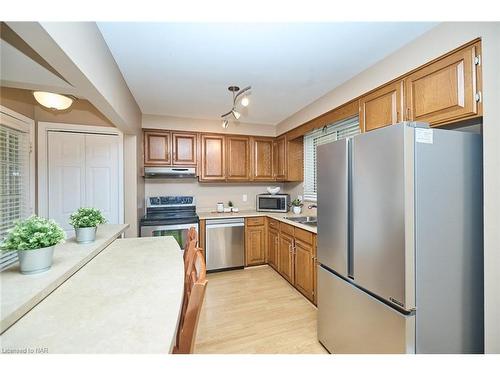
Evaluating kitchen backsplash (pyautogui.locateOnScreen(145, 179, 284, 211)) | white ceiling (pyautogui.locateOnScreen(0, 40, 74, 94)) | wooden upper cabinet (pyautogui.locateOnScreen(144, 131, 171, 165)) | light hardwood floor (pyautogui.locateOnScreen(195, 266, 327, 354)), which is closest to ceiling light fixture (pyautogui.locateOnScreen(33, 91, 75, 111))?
white ceiling (pyautogui.locateOnScreen(0, 40, 74, 94))

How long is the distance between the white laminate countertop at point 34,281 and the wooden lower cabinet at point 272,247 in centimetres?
233

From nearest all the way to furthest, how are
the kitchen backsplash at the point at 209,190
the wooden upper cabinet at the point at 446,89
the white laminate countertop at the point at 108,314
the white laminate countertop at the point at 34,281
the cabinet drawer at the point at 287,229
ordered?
the white laminate countertop at the point at 108,314, the white laminate countertop at the point at 34,281, the wooden upper cabinet at the point at 446,89, the cabinet drawer at the point at 287,229, the kitchen backsplash at the point at 209,190

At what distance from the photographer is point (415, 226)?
3.75 ft

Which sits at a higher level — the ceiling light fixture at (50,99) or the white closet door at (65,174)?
the ceiling light fixture at (50,99)

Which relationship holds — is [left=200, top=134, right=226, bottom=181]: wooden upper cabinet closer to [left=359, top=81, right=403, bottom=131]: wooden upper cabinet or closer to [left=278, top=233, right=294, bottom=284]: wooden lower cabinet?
[left=278, top=233, right=294, bottom=284]: wooden lower cabinet

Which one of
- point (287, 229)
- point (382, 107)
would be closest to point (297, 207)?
point (287, 229)

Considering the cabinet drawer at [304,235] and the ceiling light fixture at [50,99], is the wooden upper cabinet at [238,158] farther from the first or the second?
the ceiling light fixture at [50,99]

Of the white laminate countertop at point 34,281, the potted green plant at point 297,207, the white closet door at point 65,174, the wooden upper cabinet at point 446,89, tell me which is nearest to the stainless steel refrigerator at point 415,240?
the wooden upper cabinet at point 446,89

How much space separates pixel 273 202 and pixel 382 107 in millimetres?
2238

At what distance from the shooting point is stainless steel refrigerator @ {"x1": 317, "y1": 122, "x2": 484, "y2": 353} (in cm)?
115

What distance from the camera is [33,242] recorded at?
38.9 inches

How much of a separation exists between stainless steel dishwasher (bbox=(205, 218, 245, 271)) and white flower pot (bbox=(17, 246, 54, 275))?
7.44 ft

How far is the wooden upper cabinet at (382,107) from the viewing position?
1717 mm
